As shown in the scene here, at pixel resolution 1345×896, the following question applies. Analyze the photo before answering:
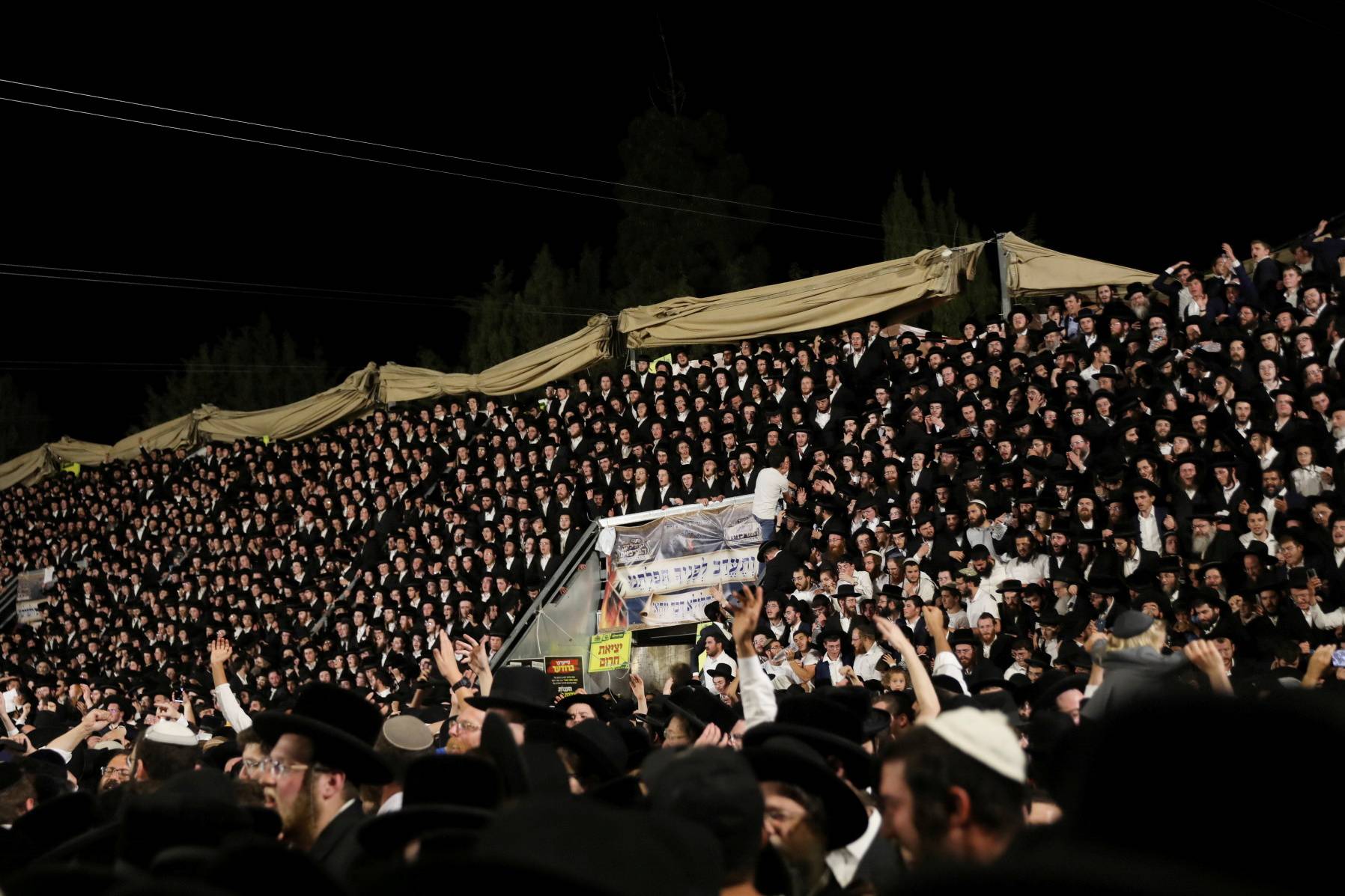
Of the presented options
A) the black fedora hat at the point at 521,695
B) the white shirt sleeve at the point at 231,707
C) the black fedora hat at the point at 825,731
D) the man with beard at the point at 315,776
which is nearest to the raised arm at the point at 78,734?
the white shirt sleeve at the point at 231,707

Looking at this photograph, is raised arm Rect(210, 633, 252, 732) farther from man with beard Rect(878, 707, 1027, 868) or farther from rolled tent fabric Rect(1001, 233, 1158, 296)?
rolled tent fabric Rect(1001, 233, 1158, 296)

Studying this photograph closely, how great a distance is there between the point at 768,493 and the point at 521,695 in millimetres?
9863

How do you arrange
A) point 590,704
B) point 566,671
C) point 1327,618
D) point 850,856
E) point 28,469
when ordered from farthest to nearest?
point 28,469 → point 566,671 → point 1327,618 → point 590,704 → point 850,856

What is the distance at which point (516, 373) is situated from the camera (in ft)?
70.7

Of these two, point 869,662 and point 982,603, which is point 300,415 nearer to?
point 869,662

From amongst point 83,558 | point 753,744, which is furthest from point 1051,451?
point 83,558

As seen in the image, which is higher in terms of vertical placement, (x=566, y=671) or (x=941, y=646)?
(x=941, y=646)

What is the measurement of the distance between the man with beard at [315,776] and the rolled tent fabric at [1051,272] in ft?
41.0

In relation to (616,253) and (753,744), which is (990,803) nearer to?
(753,744)

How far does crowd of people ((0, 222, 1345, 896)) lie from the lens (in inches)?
56.9

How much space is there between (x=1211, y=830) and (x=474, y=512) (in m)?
17.9

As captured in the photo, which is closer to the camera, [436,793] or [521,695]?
[436,793]

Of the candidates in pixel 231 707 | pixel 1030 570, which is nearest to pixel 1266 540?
pixel 1030 570

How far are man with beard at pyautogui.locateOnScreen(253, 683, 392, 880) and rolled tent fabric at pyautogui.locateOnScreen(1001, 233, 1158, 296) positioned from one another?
41.0ft
